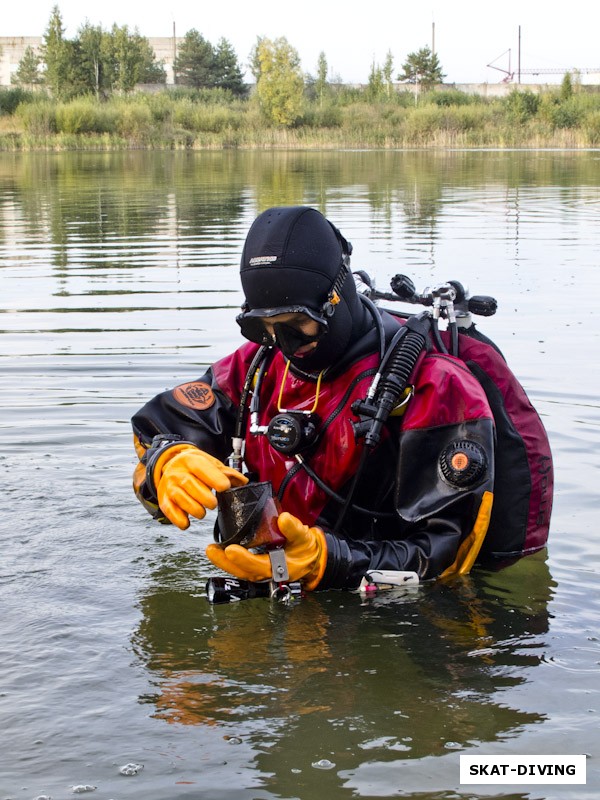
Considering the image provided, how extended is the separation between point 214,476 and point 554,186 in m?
→ 18.3

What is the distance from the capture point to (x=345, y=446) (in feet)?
11.0

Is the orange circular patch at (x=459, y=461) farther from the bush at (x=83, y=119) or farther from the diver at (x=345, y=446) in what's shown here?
the bush at (x=83, y=119)

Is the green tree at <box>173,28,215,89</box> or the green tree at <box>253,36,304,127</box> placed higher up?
the green tree at <box>173,28,215,89</box>

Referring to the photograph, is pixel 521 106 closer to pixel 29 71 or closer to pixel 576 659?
pixel 29 71

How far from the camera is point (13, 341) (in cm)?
781

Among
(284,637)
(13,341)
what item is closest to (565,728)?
(284,637)

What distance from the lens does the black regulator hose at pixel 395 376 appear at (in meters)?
3.13

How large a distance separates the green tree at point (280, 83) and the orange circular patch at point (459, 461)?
48.3m

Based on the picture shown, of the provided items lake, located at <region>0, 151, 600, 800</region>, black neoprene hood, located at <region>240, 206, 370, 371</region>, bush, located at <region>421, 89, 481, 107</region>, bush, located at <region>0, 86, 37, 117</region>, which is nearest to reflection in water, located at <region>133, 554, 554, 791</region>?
lake, located at <region>0, 151, 600, 800</region>

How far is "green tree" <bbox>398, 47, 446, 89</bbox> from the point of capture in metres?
70.7

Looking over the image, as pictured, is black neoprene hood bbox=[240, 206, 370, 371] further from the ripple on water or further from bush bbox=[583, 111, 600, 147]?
bush bbox=[583, 111, 600, 147]

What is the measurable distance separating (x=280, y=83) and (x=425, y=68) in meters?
20.2

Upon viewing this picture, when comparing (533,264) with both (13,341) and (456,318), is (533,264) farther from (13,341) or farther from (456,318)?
(456,318)

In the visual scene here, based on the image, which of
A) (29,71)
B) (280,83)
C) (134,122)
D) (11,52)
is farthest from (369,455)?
(11,52)
